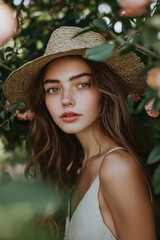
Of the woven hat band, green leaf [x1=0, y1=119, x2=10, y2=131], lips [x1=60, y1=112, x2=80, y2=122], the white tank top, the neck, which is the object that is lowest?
the white tank top

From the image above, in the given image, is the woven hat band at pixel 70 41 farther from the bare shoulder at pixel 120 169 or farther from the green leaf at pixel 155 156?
the green leaf at pixel 155 156

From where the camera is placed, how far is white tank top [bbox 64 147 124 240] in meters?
1.94

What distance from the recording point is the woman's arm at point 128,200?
70.1 inches

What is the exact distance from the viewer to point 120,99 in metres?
2.06

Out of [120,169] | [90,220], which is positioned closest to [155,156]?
[120,169]

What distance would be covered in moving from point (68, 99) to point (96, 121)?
249 millimetres

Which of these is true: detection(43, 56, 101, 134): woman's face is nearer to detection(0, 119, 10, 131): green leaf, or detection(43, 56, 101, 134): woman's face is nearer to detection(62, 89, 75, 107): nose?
detection(62, 89, 75, 107): nose

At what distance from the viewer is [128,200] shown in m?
1.78

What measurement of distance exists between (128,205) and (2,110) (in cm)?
99

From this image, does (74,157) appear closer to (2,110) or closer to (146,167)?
(2,110)

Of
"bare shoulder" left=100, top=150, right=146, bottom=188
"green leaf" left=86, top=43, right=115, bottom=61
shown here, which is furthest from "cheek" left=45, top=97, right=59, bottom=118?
"green leaf" left=86, top=43, right=115, bottom=61

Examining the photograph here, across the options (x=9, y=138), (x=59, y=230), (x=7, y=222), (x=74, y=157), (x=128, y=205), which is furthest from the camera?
(x=9, y=138)

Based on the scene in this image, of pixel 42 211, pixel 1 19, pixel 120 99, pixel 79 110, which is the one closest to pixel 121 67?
pixel 120 99

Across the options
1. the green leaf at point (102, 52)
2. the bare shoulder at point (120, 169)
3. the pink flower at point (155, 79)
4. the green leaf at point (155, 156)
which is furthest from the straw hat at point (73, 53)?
the pink flower at point (155, 79)
